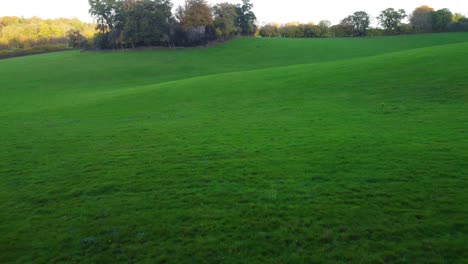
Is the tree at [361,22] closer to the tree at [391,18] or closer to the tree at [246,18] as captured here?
the tree at [391,18]

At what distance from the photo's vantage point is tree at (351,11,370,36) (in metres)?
96.9

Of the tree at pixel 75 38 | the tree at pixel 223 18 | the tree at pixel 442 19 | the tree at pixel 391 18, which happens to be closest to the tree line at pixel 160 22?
the tree at pixel 223 18

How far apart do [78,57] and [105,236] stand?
75.5 metres

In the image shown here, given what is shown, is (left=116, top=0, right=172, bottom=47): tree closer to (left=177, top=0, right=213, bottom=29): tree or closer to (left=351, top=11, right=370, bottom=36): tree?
(left=177, top=0, right=213, bottom=29): tree

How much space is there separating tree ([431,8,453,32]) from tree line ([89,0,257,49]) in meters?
59.2

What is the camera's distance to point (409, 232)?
725 centimetres

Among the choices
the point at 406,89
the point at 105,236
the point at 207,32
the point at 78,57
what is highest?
the point at 207,32

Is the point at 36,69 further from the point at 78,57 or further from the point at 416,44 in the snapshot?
the point at 416,44

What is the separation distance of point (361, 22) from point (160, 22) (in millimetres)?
62160

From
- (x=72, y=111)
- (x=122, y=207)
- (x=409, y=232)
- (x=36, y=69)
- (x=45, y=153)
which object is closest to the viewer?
(x=409, y=232)

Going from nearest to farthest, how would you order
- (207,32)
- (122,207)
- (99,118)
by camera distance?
(122,207) → (99,118) → (207,32)

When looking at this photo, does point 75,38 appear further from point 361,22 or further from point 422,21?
point 422,21

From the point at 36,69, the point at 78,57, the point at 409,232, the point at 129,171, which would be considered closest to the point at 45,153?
the point at 129,171

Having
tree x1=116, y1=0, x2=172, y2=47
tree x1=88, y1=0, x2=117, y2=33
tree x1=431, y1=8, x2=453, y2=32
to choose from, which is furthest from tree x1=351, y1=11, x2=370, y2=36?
tree x1=88, y1=0, x2=117, y2=33
